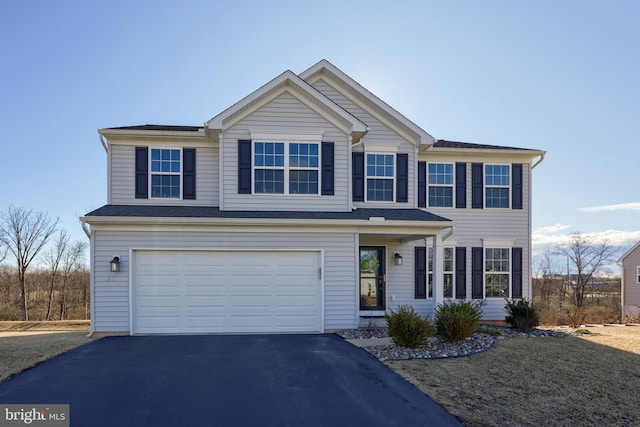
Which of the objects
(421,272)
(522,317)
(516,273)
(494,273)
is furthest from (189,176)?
(516,273)

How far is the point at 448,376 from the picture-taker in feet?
21.7

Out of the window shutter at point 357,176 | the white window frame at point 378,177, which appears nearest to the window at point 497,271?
the white window frame at point 378,177

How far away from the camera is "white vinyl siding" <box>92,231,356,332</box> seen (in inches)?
396

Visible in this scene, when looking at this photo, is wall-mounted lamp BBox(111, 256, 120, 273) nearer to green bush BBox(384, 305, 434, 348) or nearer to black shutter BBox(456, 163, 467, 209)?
green bush BBox(384, 305, 434, 348)

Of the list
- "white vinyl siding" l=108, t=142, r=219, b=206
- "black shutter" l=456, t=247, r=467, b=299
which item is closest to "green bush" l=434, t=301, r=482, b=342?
"black shutter" l=456, t=247, r=467, b=299

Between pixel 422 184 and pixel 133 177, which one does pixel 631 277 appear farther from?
pixel 133 177

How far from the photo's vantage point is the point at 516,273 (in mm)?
13289

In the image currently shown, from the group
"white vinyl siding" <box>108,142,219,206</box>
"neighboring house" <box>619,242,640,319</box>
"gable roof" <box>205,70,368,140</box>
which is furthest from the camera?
"neighboring house" <box>619,242,640,319</box>

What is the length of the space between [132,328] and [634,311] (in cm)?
2700

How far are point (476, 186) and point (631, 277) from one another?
19.8 m

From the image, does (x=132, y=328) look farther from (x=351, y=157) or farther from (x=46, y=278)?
(x=46, y=278)

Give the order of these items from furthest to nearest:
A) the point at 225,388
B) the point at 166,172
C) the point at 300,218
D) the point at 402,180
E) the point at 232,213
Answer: the point at 402,180
the point at 166,172
the point at 232,213
the point at 300,218
the point at 225,388

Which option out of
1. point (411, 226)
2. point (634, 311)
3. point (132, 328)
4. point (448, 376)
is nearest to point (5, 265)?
point (132, 328)

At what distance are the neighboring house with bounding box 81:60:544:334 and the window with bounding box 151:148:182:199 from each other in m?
0.03
